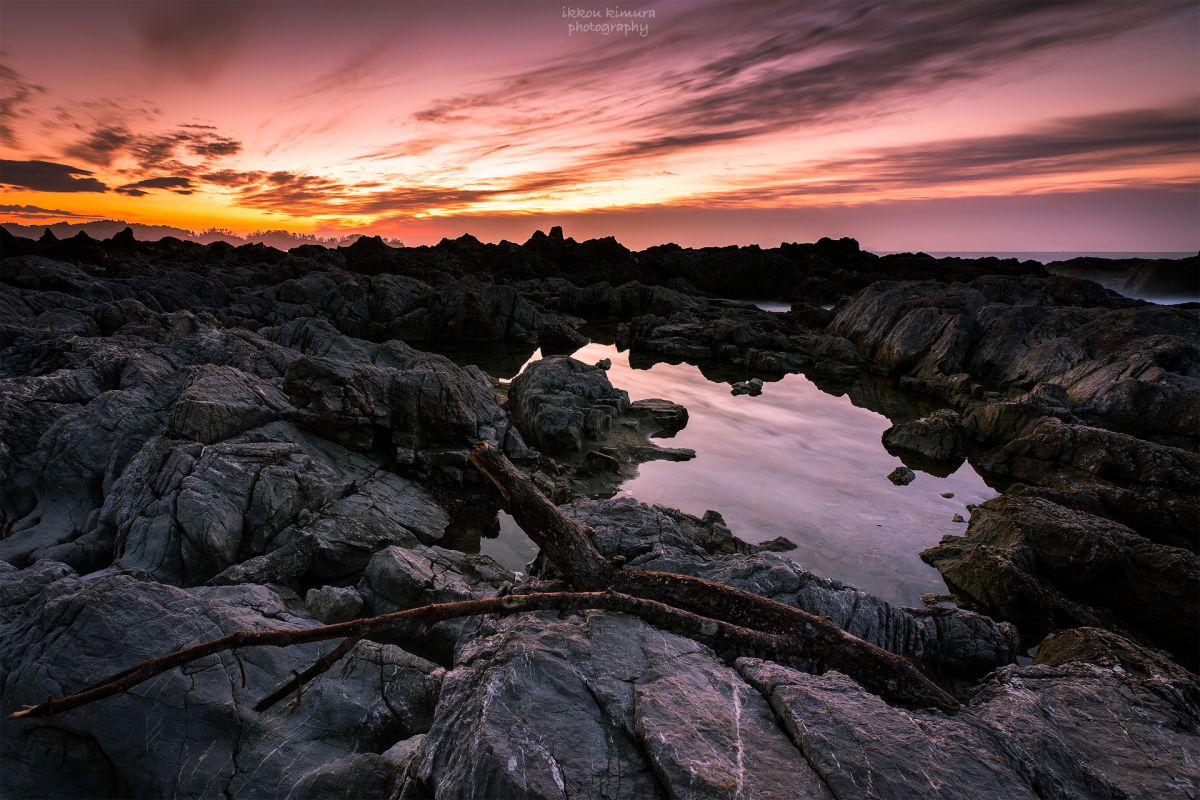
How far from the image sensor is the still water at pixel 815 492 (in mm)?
14287

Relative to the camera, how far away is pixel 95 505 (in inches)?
489

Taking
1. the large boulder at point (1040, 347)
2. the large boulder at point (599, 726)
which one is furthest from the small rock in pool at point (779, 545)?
the large boulder at point (1040, 347)

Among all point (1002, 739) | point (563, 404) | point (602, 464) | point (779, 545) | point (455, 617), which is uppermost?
point (455, 617)

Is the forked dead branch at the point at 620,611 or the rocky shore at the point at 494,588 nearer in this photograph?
the rocky shore at the point at 494,588

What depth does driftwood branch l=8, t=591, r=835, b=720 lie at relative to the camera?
16.8 ft

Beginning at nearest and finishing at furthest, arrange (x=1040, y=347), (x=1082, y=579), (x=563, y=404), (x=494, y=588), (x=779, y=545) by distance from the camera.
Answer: (x=494, y=588)
(x=1082, y=579)
(x=779, y=545)
(x=563, y=404)
(x=1040, y=347)

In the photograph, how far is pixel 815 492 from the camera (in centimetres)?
1881

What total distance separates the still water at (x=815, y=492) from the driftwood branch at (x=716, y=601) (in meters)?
7.17

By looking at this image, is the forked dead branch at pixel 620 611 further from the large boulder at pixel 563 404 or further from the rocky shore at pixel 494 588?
the large boulder at pixel 563 404

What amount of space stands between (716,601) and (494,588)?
19.4ft

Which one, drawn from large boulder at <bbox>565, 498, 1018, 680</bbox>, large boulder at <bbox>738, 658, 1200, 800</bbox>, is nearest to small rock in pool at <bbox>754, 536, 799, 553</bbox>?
large boulder at <bbox>565, 498, 1018, 680</bbox>

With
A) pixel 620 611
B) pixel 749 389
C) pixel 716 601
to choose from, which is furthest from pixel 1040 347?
pixel 620 611

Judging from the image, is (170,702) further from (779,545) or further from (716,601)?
(779,545)

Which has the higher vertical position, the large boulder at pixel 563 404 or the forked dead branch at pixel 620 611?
the forked dead branch at pixel 620 611
